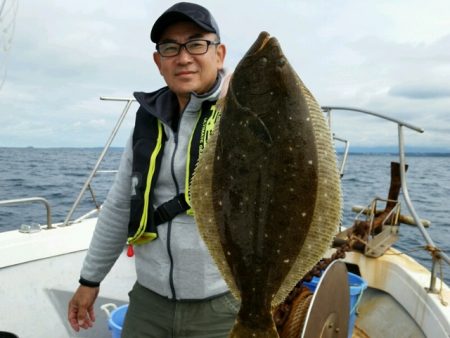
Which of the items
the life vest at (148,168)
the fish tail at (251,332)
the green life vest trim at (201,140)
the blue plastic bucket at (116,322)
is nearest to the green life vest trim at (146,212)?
the life vest at (148,168)

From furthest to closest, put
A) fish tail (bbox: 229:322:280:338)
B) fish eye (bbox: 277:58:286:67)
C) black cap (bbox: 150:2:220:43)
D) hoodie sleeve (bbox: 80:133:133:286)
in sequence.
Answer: hoodie sleeve (bbox: 80:133:133:286), black cap (bbox: 150:2:220:43), fish tail (bbox: 229:322:280:338), fish eye (bbox: 277:58:286:67)

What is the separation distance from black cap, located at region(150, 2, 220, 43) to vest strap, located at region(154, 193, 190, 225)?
0.76 metres

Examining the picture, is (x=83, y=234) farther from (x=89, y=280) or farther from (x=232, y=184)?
(x=232, y=184)

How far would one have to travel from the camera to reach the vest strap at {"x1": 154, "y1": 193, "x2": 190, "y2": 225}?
2.08 metres

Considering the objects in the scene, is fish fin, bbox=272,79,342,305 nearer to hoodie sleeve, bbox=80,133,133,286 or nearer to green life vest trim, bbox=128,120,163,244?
green life vest trim, bbox=128,120,163,244

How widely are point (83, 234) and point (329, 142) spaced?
353 cm

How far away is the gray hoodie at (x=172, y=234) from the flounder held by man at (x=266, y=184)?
53 cm

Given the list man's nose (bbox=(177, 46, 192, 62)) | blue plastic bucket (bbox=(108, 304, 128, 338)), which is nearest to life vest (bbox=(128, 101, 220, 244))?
man's nose (bbox=(177, 46, 192, 62))

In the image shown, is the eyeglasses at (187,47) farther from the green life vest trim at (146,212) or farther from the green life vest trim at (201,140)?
the green life vest trim at (146,212)

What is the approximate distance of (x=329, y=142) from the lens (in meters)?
1.42

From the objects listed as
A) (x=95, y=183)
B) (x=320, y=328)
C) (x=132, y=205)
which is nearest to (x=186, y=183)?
(x=132, y=205)

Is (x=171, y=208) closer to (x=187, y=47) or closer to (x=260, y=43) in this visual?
(x=187, y=47)

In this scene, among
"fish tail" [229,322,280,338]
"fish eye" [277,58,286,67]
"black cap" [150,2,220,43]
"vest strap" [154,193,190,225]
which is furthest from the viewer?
"vest strap" [154,193,190,225]

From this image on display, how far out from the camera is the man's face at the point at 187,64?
2004 mm
